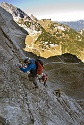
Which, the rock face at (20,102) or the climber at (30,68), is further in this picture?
the climber at (30,68)

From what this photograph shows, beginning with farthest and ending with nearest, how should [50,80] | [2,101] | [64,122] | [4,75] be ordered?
[50,80] < [64,122] < [4,75] < [2,101]

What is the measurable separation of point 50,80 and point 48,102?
2693 inches

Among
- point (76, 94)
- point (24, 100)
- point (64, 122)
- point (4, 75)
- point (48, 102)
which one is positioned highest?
point (4, 75)

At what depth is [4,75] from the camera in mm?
26188

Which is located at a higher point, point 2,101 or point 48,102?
point 2,101

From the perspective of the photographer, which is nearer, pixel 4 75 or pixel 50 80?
pixel 4 75

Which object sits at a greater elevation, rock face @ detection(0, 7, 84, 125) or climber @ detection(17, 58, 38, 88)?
climber @ detection(17, 58, 38, 88)

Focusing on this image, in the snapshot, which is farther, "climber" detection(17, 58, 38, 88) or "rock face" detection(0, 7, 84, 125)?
"climber" detection(17, 58, 38, 88)

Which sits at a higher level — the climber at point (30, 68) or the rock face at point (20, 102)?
the climber at point (30, 68)

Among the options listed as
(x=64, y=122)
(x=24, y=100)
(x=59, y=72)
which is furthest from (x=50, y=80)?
(x=24, y=100)

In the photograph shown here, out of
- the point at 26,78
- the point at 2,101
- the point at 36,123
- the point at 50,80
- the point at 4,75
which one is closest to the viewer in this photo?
the point at 2,101

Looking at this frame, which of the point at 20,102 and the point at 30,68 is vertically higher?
the point at 30,68

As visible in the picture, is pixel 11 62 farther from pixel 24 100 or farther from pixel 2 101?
pixel 2 101

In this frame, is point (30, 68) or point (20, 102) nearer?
point (20, 102)
